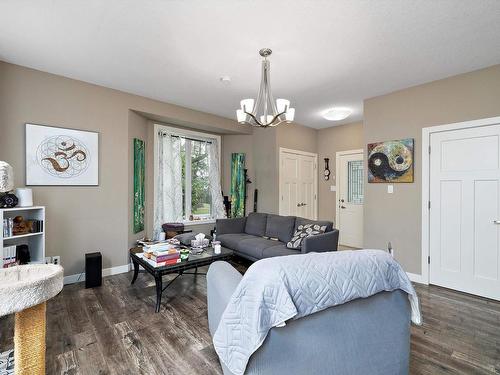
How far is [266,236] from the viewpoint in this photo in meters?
4.09

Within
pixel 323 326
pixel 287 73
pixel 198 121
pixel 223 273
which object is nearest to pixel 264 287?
pixel 323 326

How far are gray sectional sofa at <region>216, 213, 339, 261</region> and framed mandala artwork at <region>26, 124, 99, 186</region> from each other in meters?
2.12

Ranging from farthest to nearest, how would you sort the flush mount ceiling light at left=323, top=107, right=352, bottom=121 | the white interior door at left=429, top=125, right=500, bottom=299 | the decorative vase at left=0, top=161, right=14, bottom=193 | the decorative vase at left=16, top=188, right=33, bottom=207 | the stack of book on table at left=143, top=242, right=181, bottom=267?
the flush mount ceiling light at left=323, top=107, right=352, bottom=121
the white interior door at left=429, top=125, right=500, bottom=299
the decorative vase at left=16, top=188, right=33, bottom=207
the stack of book on table at left=143, top=242, right=181, bottom=267
the decorative vase at left=0, top=161, right=14, bottom=193

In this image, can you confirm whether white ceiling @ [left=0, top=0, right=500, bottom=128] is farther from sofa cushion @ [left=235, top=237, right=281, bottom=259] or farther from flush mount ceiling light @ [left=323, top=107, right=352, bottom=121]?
sofa cushion @ [left=235, top=237, right=281, bottom=259]

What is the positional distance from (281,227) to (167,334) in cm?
224

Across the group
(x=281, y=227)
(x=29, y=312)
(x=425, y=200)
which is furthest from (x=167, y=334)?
(x=425, y=200)

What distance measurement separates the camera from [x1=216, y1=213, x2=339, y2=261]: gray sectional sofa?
124 inches

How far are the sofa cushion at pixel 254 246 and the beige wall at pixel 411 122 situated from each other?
159cm

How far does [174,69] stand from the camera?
2.95 meters

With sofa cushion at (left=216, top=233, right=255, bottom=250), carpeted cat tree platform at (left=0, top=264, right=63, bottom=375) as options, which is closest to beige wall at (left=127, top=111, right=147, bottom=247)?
sofa cushion at (left=216, top=233, right=255, bottom=250)

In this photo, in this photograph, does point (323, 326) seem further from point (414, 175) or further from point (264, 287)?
point (414, 175)

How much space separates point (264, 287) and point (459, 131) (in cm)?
337

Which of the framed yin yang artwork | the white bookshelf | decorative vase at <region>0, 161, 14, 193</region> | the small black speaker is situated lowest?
the small black speaker

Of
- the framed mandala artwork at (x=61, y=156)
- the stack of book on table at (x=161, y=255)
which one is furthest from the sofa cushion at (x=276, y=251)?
the framed mandala artwork at (x=61, y=156)
